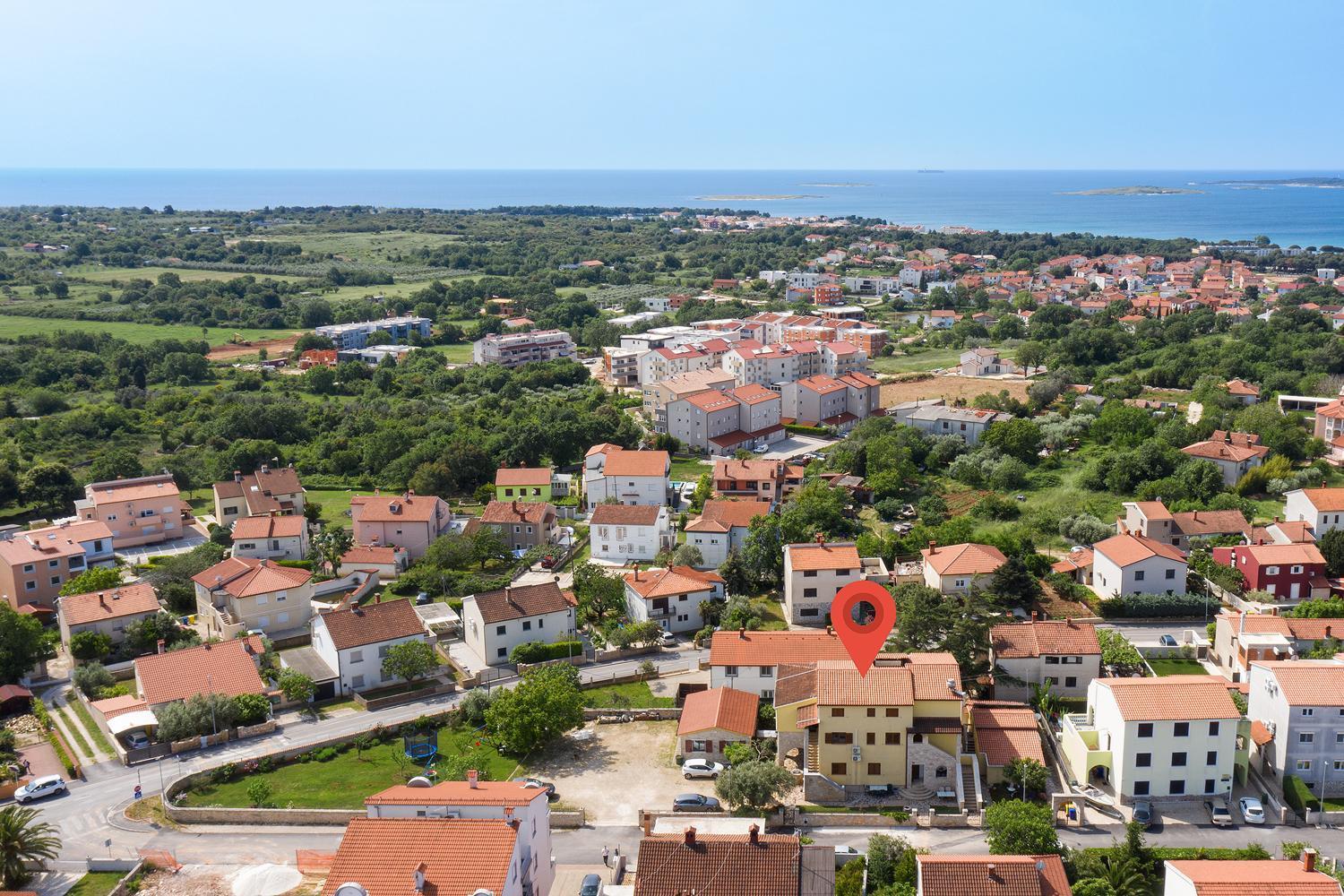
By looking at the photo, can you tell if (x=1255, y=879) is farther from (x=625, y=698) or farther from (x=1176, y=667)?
(x=625, y=698)

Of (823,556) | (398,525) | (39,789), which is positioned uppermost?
(823,556)

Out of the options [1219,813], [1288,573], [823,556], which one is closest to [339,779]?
[823,556]

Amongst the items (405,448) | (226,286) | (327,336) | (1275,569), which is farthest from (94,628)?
(226,286)

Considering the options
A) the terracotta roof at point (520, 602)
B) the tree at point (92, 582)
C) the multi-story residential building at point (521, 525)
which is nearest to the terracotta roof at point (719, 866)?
the terracotta roof at point (520, 602)

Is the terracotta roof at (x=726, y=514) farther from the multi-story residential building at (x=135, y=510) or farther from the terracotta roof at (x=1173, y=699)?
the multi-story residential building at (x=135, y=510)

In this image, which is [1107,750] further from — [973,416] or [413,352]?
[413,352]

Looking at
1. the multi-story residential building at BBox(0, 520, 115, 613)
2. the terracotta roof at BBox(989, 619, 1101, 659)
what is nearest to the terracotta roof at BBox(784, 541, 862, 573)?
the terracotta roof at BBox(989, 619, 1101, 659)
